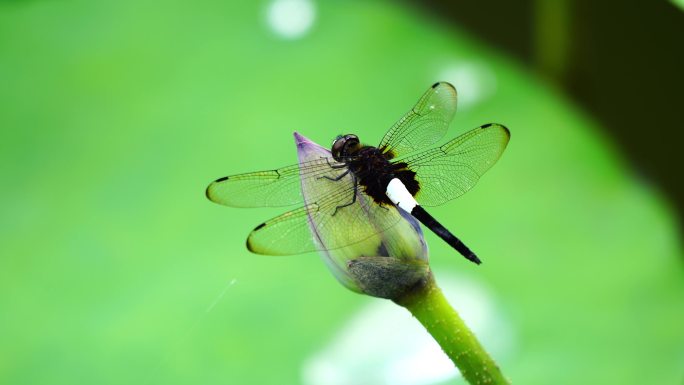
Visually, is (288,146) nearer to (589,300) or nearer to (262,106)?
(262,106)

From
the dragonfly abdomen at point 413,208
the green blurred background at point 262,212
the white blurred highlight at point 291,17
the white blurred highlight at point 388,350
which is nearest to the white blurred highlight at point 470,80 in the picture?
the green blurred background at point 262,212

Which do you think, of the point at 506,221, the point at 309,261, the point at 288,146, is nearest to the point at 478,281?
the point at 506,221

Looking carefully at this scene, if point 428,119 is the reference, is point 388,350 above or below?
below

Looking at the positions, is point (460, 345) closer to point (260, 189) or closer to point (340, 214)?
point (340, 214)

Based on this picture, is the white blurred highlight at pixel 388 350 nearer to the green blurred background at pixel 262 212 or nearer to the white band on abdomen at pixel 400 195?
the green blurred background at pixel 262 212

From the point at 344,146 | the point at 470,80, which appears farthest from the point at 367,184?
the point at 470,80

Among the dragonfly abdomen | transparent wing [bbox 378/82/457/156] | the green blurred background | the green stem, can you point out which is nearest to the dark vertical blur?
the green blurred background
